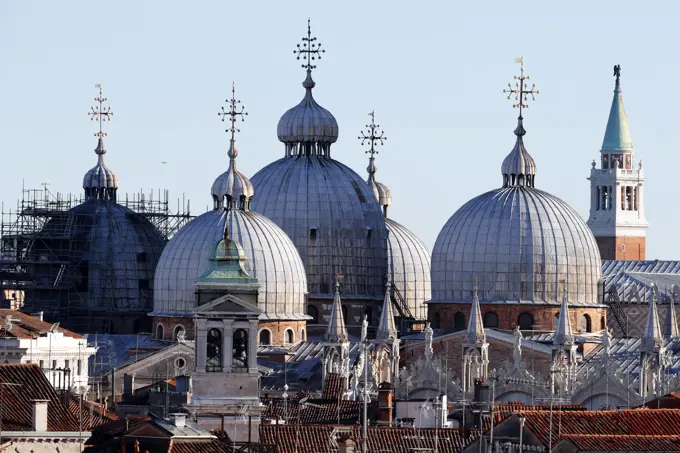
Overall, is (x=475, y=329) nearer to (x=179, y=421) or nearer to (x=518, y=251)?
(x=518, y=251)

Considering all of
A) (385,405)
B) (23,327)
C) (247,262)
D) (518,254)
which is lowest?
(385,405)

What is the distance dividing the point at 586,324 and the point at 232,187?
14.9 m

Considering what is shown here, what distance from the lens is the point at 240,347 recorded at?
81.2 meters

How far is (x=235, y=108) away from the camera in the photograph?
5064 inches

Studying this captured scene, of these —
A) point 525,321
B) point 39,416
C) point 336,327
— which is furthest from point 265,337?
point 39,416

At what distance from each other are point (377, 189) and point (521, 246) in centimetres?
1459

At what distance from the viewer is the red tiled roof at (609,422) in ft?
242

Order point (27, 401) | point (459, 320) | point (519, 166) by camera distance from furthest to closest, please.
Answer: point (519, 166), point (459, 320), point (27, 401)

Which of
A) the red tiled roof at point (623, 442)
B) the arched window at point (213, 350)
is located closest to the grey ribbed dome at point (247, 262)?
the arched window at point (213, 350)

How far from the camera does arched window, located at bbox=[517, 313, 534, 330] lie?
12738 cm

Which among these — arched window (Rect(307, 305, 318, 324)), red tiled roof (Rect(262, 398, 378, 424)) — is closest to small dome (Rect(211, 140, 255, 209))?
arched window (Rect(307, 305, 318, 324))

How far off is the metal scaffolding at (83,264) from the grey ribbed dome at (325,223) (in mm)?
8540

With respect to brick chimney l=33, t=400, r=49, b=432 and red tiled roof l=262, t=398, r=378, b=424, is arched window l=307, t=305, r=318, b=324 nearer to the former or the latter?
red tiled roof l=262, t=398, r=378, b=424

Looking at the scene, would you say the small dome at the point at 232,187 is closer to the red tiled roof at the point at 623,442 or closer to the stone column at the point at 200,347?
the stone column at the point at 200,347
